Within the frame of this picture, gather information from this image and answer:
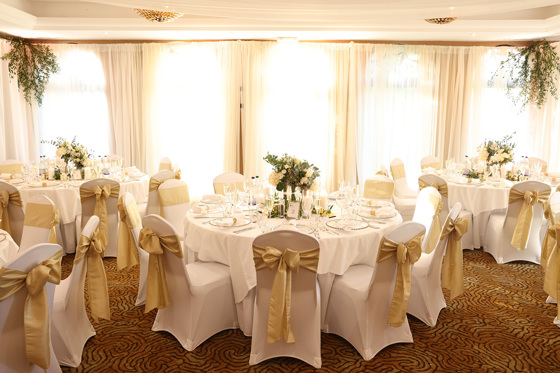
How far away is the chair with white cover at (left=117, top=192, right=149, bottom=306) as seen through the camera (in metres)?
3.82

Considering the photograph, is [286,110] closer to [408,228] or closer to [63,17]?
[63,17]

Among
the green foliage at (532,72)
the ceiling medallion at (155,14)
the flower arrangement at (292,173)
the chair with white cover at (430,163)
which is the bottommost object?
the chair with white cover at (430,163)

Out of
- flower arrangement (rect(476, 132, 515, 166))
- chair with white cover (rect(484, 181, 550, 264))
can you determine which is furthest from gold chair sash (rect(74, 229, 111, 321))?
flower arrangement (rect(476, 132, 515, 166))

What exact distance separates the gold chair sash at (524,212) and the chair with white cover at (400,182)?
191cm

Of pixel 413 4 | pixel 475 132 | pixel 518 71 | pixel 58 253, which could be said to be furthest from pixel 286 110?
pixel 58 253

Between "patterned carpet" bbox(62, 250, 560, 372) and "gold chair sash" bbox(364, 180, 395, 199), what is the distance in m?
1.46

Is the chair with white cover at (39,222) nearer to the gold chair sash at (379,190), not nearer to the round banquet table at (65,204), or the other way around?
the round banquet table at (65,204)

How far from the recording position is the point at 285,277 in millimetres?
2994

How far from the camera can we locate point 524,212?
5.12m

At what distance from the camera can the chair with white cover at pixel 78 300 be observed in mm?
3102

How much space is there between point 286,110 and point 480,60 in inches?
152

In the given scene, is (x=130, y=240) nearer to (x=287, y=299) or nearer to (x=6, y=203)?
(x=6, y=203)

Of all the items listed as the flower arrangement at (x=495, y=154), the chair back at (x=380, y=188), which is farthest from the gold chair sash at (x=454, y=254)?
the flower arrangement at (x=495, y=154)

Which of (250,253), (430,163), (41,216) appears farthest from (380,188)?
(41,216)
